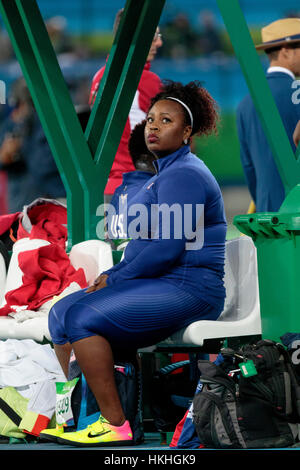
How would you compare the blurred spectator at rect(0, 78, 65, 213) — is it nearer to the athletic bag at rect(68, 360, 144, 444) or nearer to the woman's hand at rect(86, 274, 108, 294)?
the woman's hand at rect(86, 274, 108, 294)

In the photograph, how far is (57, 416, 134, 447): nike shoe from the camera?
3.52 metres

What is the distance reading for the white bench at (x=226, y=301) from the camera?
382 centimetres

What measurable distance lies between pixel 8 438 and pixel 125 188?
1638mm

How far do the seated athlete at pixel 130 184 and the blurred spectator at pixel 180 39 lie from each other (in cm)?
522

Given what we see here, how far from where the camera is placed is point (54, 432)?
3.76m

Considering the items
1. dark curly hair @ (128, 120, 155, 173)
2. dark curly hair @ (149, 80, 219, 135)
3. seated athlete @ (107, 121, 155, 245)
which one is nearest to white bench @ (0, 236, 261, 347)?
seated athlete @ (107, 121, 155, 245)

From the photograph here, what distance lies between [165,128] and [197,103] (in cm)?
23

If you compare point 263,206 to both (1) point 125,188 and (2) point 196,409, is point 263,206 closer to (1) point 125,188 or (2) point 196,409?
(1) point 125,188

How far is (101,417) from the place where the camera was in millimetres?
3570

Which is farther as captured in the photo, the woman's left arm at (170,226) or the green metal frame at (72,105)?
the green metal frame at (72,105)

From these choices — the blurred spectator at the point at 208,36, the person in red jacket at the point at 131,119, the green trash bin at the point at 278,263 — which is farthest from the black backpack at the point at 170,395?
the blurred spectator at the point at 208,36

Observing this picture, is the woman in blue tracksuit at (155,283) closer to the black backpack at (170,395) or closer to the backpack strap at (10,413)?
the backpack strap at (10,413)
